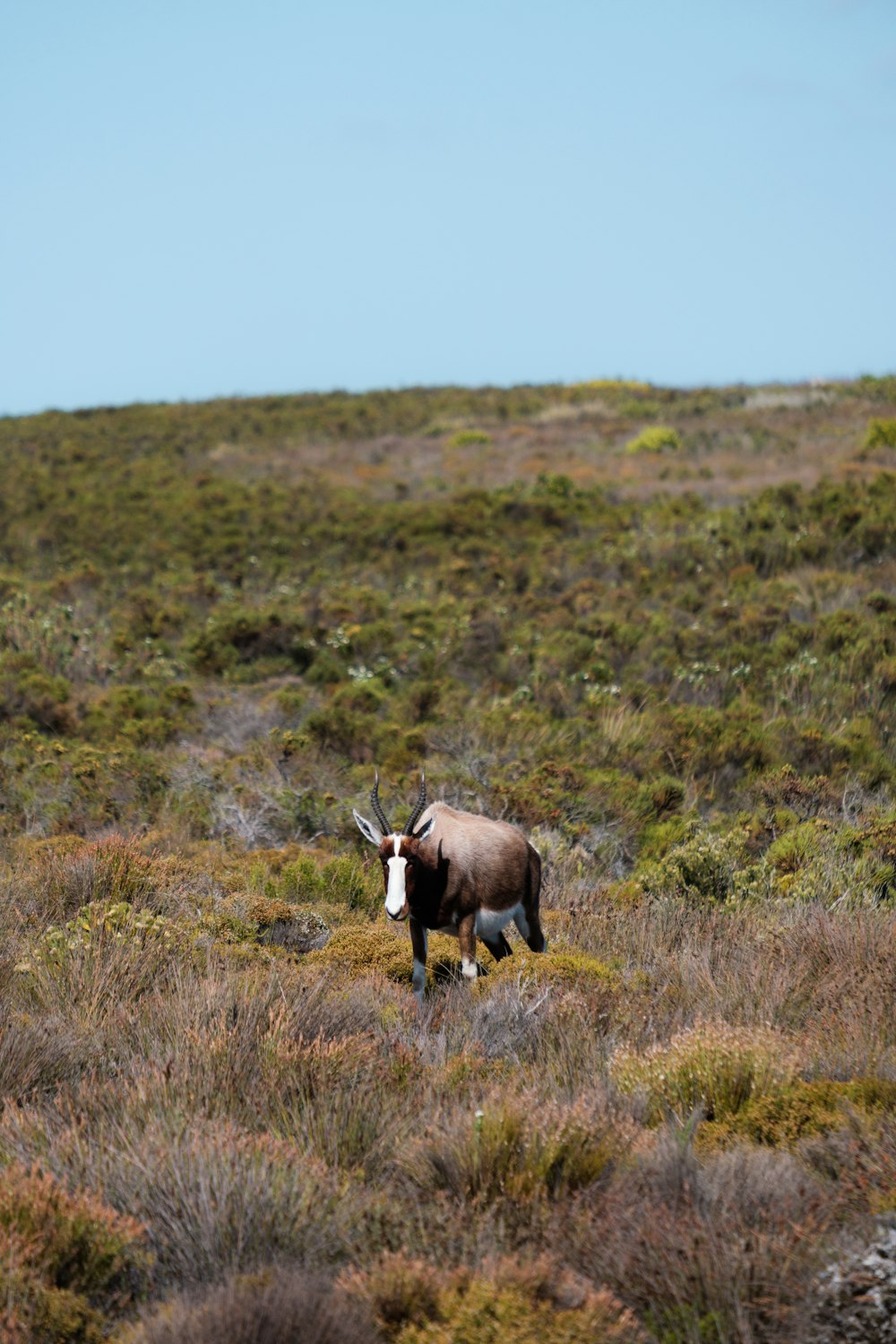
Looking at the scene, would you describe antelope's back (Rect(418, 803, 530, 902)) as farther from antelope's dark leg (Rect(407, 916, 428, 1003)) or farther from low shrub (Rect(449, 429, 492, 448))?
low shrub (Rect(449, 429, 492, 448))

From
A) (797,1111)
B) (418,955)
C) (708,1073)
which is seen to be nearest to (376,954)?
(418,955)

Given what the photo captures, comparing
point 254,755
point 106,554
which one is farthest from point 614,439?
point 254,755

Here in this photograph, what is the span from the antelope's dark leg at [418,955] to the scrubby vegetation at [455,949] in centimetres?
38

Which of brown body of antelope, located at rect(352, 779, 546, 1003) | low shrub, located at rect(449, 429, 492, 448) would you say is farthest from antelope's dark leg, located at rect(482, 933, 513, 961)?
low shrub, located at rect(449, 429, 492, 448)

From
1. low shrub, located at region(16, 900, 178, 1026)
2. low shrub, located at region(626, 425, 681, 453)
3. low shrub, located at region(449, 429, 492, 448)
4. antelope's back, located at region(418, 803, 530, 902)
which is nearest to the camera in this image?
low shrub, located at region(16, 900, 178, 1026)

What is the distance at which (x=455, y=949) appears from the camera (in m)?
7.76

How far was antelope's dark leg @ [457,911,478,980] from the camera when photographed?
667 cm

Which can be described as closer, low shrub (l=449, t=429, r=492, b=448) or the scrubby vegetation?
the scrubby vegetation

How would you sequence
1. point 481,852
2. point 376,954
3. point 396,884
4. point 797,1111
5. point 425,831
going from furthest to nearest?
1. point 376,954
2. point 481,852
3. point 425,831
4. point 396,884
5. point 797,1111

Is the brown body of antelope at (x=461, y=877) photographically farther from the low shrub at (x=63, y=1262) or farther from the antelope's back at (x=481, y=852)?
the low shrub at (x=63, y=1262)

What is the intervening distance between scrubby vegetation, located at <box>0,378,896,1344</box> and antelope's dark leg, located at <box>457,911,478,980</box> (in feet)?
1.51

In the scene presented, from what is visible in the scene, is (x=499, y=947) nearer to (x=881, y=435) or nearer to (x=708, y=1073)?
(x=708, y=1073)

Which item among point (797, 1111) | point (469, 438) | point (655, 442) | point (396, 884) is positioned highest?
point (469, 438)

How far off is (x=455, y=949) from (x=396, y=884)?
5.87ft
